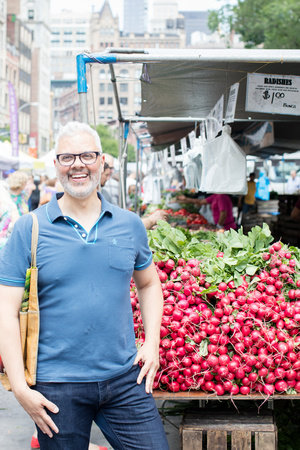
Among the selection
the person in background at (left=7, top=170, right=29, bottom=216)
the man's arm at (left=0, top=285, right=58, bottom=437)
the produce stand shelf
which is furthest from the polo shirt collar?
the person in background at (left=7, top=170, right=29, bottom=216)

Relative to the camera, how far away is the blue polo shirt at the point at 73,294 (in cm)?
223

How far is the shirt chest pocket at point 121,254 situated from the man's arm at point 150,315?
23cm

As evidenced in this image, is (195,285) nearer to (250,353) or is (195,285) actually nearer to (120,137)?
(250,353)

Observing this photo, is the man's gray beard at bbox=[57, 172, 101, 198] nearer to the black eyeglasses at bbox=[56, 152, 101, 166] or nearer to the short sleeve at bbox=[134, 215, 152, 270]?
the black eyeglasses at bbox=[56, 152, 101, 166]

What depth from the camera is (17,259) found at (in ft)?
7.30

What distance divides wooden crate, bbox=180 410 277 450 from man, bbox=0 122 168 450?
2.76ft

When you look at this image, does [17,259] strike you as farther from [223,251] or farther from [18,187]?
[18,187]

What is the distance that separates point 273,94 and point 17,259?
3.63 metres

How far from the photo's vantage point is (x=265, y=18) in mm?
21969

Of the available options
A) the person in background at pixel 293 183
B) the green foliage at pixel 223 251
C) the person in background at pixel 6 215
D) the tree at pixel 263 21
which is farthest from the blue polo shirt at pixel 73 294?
the tree at pixel 263 21

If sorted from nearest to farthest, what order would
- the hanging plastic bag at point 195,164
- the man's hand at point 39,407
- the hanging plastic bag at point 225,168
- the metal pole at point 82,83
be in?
the man's hand at point 39,407, the metal pole at point 82,83, the hanging plastic bag at point 225,168, the hanging plastic bag at point 195,164

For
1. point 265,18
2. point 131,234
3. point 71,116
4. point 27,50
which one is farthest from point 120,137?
point 71,116

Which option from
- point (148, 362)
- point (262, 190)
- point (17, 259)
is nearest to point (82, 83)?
point (17, 259)

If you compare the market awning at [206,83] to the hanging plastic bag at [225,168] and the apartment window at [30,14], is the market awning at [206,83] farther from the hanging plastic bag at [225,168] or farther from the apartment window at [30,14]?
the apartment window at [30,14]
